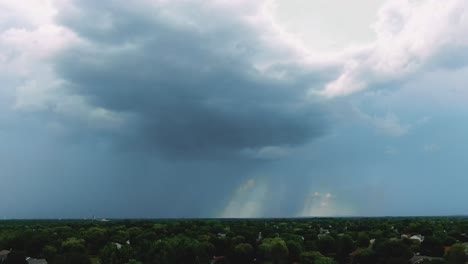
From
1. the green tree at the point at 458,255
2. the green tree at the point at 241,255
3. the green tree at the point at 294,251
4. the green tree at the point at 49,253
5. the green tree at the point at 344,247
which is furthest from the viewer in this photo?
the green tree at the point at 344,247

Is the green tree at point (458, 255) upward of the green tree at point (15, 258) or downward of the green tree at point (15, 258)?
upward

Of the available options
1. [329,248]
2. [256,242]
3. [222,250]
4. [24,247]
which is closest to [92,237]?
[24,247]

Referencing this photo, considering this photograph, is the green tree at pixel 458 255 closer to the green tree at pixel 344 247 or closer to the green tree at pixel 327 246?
the green tree at pixel 344 247

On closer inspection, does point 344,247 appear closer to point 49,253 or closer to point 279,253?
point 279,253

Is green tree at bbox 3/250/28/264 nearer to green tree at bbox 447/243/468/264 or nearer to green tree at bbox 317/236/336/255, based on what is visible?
green tree at bbox 317/236/336/255

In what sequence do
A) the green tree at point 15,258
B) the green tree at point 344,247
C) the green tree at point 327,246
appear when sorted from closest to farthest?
the green tree at point 15,258 < the green tree at point 344,247 < the green tree at point 327,246

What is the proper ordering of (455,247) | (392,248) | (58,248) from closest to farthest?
(455,247) < (392,248) < (58,248)

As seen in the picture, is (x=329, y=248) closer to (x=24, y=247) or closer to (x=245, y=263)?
(x=245, y=263)

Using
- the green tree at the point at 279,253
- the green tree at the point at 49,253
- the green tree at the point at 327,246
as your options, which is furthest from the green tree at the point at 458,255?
the green tree at the point at 49,253

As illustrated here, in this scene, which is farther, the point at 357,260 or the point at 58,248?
the point at 58,248

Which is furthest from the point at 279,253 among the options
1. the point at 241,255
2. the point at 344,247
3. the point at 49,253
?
the point at 49,253

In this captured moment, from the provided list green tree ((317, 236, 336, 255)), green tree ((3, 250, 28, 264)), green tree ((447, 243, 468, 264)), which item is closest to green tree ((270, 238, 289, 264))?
green tree ((317, 236, 336, 255))
